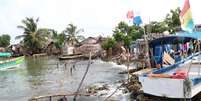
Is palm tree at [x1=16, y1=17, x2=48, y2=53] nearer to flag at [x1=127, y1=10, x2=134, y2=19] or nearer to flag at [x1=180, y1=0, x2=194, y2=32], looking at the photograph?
flag at [x1=127, y1=10, x2=134, y2=19]

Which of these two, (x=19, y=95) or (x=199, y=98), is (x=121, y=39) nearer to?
(x=19, y=95)

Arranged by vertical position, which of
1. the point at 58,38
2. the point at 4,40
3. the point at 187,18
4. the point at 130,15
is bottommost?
the point at 187,18

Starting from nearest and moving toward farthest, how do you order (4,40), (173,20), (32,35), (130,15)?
(130,15), (173,20), (32,35), (4,40)

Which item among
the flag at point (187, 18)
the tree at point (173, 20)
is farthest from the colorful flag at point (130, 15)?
the tree at point (173, 20)

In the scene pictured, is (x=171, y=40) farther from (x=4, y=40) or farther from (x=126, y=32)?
(x=4, y=40)

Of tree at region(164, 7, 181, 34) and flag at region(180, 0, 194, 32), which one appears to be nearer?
flag at region(180, 0, 194, 32)

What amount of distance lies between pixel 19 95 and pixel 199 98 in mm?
12330

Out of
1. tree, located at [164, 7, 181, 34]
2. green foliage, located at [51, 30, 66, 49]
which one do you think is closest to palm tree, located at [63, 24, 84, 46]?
green foliage, located at [51, 30, 66, 49]

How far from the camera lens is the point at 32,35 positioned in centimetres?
7250

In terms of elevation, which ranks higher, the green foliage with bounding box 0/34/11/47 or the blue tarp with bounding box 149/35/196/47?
the green foliage with bounding box 0/34/11/47

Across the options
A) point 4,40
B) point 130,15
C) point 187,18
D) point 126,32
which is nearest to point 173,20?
point 126,32

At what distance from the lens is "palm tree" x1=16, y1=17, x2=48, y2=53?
7269cm

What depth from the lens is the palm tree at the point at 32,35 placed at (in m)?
72.7

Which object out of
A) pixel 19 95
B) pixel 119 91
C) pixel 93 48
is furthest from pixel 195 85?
pixel 93 48
